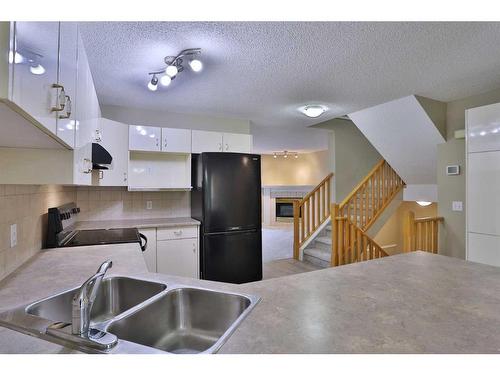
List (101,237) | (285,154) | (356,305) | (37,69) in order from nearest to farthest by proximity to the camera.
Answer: (37,69) → (356,305) → (101,237) → (285,154)

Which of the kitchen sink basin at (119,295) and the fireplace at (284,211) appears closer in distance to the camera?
the kitchen sink basin at (119,295)

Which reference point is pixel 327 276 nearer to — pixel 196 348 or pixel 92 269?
pixel 196 348

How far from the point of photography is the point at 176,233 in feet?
10.8

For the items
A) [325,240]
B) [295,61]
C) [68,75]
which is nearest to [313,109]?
[295,61]

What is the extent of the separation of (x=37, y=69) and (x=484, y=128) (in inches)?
132

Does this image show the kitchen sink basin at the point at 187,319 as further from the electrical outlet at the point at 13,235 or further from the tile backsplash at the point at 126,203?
the tile backsplash at the point at 126,203

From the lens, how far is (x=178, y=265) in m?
3.28

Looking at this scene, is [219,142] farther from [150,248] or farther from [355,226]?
[355,226]

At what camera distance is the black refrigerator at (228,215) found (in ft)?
11.0

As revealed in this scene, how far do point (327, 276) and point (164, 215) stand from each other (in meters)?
2.90

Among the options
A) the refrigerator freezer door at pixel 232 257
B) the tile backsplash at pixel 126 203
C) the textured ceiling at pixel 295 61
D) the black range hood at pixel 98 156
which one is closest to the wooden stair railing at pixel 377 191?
the textured ceiling at pixel 295 61

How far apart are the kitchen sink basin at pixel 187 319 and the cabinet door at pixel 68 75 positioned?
0.75m

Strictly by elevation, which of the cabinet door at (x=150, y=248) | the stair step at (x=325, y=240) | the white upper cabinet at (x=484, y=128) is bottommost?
the stair step at (x=325, y=240)
